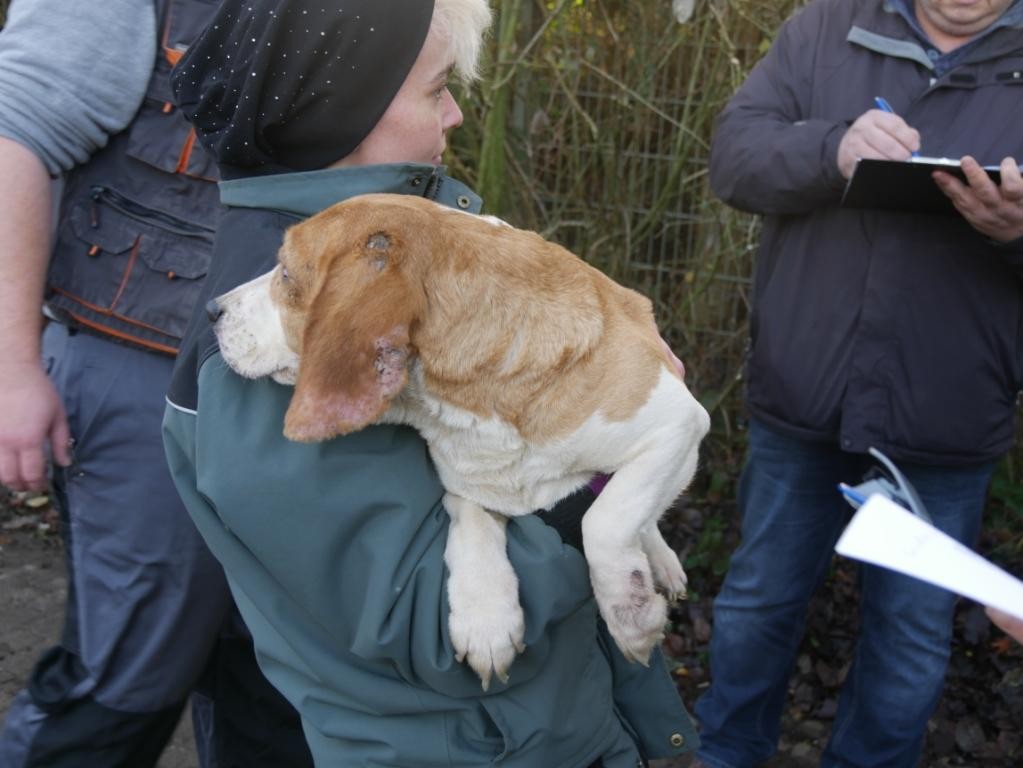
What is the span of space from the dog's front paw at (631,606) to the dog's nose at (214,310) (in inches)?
31.1

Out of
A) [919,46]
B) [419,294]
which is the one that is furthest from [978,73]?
[419,294]

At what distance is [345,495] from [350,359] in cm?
23

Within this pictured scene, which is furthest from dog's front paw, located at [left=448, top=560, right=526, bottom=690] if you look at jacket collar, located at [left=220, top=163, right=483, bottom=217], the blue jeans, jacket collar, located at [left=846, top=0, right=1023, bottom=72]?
jacket collar, located at [left=846, top=0, right=1023, bottom=72]

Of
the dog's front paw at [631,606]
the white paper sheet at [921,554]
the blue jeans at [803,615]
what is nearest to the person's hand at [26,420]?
the dog's front paw at [631,606]

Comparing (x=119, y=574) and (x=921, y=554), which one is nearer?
(x=921, y=554)

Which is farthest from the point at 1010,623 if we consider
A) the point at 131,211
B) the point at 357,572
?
the point at 131,211

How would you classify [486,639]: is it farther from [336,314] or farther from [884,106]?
[884,106]

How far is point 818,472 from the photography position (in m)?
3.37

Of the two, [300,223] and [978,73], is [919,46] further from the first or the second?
[300,223]

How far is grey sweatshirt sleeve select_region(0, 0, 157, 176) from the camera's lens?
7.16ft

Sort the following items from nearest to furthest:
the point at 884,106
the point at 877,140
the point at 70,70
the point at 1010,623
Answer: the point at 1010,623 < the point at 70,70 < the point at 877,140 < the point at 884,106

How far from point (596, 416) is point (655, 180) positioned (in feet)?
12.1

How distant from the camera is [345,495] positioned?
174 centimetres

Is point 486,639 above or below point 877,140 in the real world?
below
